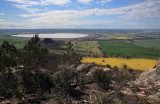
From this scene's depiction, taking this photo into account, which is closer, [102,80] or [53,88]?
[53,88]

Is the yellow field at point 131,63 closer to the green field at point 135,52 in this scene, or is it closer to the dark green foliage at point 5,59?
the green field at point 135,52

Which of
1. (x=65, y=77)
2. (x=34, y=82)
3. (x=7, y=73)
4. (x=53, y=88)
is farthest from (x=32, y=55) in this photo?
(x=65, y=77)

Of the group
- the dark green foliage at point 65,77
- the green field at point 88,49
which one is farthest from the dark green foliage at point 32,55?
the green field at point 88,49

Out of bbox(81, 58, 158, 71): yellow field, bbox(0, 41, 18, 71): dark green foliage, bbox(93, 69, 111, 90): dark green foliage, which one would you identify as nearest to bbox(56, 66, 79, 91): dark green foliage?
bbox(93, 69, 111, 90): dark green foliage

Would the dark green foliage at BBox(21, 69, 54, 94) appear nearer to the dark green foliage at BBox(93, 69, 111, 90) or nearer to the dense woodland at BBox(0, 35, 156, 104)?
the dense woodland at BBox(0, 35, 156, 104)

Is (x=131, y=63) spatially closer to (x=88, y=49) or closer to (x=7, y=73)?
(x=88, y=49)

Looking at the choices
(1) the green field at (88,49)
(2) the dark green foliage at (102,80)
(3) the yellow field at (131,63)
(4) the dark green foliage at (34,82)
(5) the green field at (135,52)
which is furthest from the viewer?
(1) the green field at (88,49)

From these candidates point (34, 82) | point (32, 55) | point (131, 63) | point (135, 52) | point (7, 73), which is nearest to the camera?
point (34, 82)

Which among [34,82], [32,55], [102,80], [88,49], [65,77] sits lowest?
[88,49]

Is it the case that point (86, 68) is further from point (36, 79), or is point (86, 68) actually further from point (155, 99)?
point (155, 99)

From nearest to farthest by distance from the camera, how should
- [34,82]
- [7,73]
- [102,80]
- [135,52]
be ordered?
1. [34,82]
2. [102,80]
3. [7,73]
4. [135,52]

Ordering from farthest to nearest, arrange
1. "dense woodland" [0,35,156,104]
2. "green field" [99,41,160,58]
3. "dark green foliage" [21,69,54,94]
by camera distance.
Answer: "green field" [99,41,160,58], "dark green foliage" [21,69,54,94], "dense woodland" [0,35,156,104]
